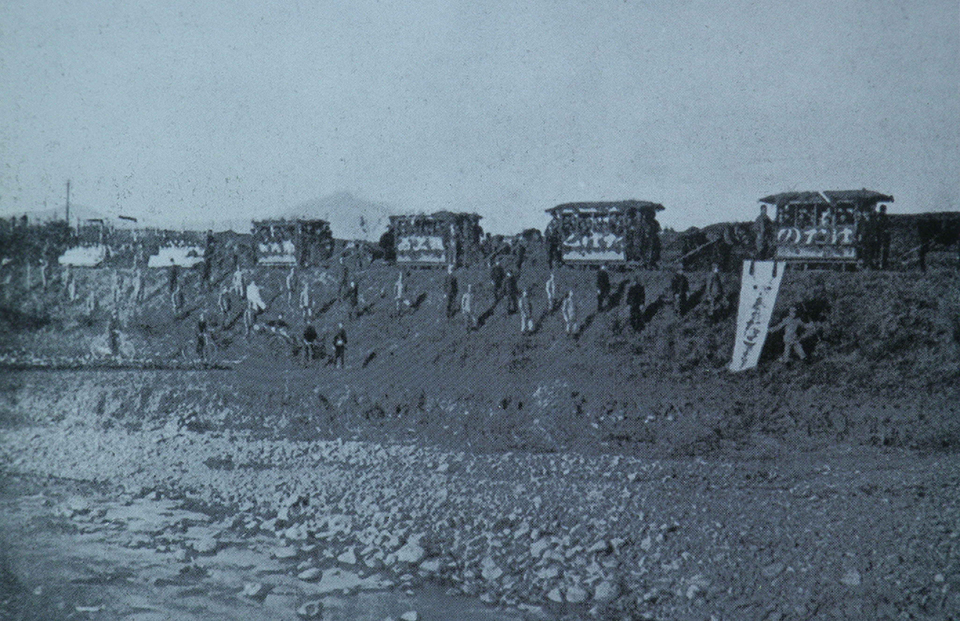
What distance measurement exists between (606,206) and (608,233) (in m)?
0.89

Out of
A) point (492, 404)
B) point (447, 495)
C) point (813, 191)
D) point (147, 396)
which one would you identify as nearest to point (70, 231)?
point (147, 396)

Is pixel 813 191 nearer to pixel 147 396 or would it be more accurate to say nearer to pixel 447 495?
pixel 447 495

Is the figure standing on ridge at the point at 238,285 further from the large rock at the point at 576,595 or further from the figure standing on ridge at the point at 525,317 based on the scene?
the large rock at the point at 576,595

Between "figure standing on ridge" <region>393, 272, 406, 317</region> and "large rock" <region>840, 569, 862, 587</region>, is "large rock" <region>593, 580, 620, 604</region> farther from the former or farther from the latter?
"figure standing on ridge" <region>393, 272, 406, 317</region>

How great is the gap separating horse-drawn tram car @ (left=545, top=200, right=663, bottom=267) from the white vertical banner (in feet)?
18.1

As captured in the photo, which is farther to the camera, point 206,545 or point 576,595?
point 206,545

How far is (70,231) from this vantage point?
19.0m

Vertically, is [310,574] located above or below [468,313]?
below

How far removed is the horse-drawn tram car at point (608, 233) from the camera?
67.0 ft

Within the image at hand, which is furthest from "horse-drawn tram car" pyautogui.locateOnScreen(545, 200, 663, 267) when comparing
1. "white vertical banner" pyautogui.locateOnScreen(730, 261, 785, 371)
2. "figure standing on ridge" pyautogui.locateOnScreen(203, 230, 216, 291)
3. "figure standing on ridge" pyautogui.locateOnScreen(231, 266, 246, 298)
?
"figure standing on ridge" pyautogui.locateOnScreen(203, 230, 216, 291)

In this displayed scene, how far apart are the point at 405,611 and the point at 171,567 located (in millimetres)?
3639

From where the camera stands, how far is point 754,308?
14.2 meters

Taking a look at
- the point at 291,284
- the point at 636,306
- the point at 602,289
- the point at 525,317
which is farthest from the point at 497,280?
the point at 291,284

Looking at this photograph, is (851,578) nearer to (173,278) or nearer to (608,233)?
(608,233)
